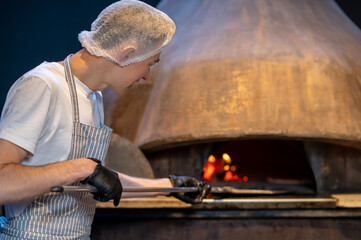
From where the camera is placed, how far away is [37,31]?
3.32 meters

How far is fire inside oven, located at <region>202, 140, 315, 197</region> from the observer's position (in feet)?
11.3

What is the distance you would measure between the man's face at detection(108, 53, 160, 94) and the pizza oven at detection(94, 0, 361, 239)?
3.77ft

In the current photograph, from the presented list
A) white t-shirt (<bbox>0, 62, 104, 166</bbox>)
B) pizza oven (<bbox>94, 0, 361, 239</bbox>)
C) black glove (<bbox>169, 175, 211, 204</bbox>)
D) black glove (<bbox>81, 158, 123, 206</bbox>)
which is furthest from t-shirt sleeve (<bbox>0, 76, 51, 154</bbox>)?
pizza oven (<bbox>94, 0, 361, 239</bbox>)

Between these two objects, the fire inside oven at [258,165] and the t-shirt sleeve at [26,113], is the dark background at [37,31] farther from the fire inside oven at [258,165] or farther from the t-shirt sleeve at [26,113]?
the t-shirt sleeve at [26,113]

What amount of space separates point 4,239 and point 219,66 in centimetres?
183

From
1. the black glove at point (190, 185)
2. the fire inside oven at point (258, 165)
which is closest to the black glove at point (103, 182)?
the black glove at point (190, 185)

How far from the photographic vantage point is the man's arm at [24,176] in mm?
896

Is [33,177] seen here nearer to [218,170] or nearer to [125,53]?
[125,53]

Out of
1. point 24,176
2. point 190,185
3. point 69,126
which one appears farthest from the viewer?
point 190,185

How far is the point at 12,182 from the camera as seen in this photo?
898 millimetres

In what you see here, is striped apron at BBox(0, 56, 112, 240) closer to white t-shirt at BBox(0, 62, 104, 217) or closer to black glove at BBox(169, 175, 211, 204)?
white t-shirt at BBox(0, 62, 104, 217)

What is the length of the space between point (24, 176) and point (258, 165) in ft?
10.3

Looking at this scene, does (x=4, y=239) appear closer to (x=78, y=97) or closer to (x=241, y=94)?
(x=78, y=97)

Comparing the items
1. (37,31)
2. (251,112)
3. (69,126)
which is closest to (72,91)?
(69,126)
